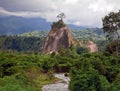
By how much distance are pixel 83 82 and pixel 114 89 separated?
7.17 meters

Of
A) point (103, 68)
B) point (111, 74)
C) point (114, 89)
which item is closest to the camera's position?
point (114, 89)

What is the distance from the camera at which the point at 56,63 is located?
11125 cm

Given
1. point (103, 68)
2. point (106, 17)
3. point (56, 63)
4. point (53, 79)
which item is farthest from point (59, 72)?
point (103, 68)

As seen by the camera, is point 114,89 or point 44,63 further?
point 44,63

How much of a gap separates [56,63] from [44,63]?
442 centimetres

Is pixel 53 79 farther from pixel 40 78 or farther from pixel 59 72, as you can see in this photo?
pixel 59 72

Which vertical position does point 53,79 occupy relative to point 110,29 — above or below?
below

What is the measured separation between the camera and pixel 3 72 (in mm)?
69375

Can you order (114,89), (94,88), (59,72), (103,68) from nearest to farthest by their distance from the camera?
(114,89) < (94,88) < (103,68) < (59,72)

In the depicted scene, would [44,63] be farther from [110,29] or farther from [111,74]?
[111,74]

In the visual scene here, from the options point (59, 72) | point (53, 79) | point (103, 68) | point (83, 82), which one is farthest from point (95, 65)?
point (59, 72)

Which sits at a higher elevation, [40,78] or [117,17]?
[117,17]

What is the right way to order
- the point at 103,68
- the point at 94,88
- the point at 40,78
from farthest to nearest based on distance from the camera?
the point at 40,78, the point at 103,68, the point at 94,88

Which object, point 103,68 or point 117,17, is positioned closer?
point 103,68
